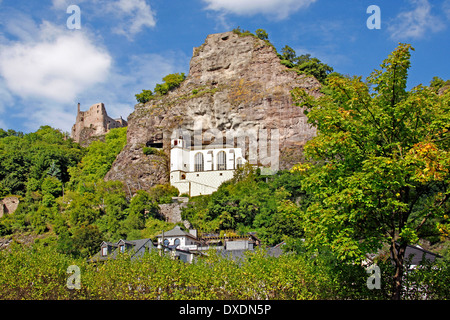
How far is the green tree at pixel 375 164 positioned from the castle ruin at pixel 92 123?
Result: 115086 millimetres

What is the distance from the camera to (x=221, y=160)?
3236 inches

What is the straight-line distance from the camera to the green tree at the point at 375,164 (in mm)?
14484

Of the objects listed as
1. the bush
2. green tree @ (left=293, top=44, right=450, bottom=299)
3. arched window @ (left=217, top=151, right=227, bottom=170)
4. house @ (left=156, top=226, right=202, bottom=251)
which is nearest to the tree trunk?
green tree @ (left=293, top=44, right=450, bottom=299)

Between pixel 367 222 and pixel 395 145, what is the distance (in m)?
2.86

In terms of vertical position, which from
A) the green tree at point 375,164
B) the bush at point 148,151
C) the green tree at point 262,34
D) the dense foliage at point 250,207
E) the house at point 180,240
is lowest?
the house at point 180,240

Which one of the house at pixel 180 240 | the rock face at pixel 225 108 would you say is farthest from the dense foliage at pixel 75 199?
the rock face at pixel 225 108

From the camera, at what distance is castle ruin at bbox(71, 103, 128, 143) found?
12731 cm

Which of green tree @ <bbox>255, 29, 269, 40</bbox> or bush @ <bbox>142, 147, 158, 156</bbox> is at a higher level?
green tree @ <bbox>255, 29, 269, 40</bbox>

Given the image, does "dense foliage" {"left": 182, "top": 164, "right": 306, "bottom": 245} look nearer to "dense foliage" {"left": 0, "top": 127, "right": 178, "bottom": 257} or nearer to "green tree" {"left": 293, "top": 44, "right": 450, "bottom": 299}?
"dense foliage" {"left": 0, "top": 127, "right": 178, "bottom": 257}

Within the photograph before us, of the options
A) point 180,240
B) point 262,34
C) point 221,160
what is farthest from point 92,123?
point 180,240

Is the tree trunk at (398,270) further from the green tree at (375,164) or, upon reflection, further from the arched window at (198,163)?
the arched window at (198,163)

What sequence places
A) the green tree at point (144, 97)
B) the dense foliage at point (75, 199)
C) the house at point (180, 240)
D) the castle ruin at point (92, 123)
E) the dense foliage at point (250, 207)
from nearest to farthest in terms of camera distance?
the dense foliage at point (250, 207)
the house at point (180, 240)
the dense foliage at point (75, 199)
the green tree at point (144, 97)
the castle ruin at point (92, 123)

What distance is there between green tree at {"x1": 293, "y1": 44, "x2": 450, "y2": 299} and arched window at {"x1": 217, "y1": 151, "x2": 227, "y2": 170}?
212 feet

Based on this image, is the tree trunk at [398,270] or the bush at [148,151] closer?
the tree trunk at [398,270]
